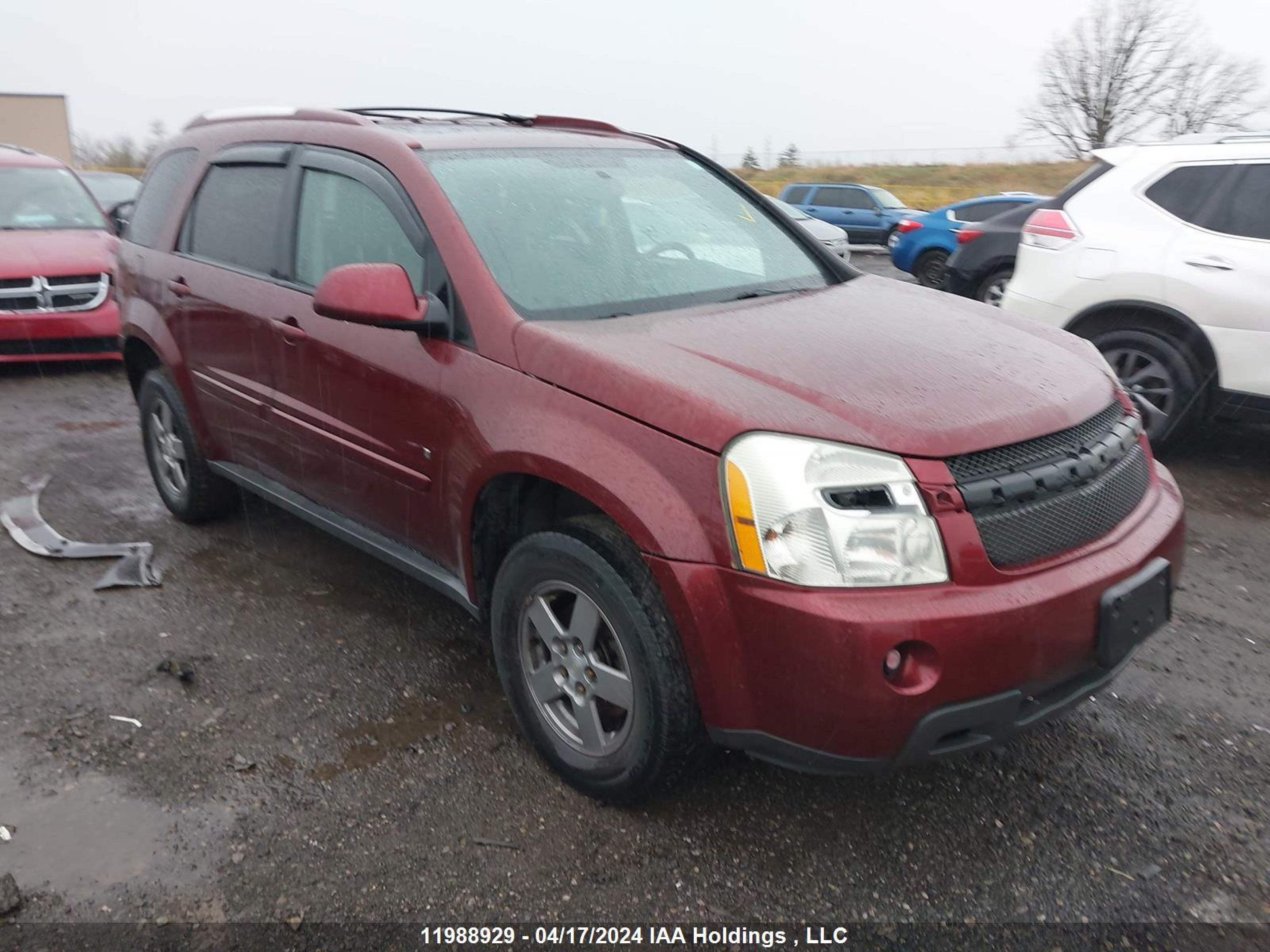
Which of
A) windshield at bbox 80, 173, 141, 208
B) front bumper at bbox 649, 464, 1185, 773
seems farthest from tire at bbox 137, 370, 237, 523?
windshield at bbox 80, 173, 141, 208

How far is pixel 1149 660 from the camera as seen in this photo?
3543 millimetres

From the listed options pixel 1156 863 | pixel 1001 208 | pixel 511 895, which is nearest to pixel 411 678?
pixel 511 895

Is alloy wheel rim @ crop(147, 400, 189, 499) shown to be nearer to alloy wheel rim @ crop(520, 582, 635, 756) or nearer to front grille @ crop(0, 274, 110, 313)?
alloy wheel rim @ crop(520, 582, 635, 756)

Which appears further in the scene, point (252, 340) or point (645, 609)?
point (252, 340)

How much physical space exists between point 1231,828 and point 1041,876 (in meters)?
0.60

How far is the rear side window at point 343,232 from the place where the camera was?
3211 millimetres

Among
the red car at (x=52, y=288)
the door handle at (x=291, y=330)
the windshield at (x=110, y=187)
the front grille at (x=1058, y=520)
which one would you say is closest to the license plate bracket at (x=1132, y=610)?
the front grille at (x=1058, y=520)

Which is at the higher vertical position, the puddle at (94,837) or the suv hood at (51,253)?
the puddle at (94,837)

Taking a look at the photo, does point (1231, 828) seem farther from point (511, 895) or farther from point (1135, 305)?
point (1135, 305)

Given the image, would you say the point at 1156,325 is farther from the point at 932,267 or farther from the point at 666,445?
the point at 932,267

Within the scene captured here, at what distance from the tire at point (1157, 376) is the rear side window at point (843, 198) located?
1662cm

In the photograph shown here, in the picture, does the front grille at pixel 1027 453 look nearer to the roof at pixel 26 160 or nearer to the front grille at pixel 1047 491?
the front grille at pixel 1047 491

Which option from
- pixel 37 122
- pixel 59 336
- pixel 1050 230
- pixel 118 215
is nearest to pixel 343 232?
pixel 1050 230

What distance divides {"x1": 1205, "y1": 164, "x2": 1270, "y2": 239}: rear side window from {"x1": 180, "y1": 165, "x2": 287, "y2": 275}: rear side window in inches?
185
